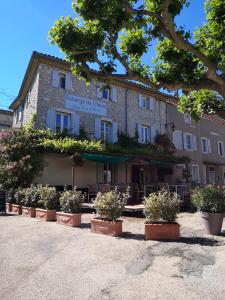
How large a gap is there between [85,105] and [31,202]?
9.09 m

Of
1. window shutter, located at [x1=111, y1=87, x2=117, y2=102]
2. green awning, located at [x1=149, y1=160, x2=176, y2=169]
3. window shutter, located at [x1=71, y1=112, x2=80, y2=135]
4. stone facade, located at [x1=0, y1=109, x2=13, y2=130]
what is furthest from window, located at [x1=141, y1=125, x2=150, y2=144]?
stone facade, located at [x1=0, y1=109, x2=13, y2=130]

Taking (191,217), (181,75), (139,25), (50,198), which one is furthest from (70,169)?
(139,25)

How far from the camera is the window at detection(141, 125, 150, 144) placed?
865 inches

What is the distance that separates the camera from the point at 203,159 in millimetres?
26844

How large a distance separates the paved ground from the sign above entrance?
38.1ft

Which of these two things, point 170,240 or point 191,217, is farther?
point 191,217

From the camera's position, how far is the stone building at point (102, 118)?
56.2 ft

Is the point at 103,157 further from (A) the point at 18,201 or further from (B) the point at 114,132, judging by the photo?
(A) the point at 18,201

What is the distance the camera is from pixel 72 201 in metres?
8.71

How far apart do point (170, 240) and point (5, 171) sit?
1034 cm

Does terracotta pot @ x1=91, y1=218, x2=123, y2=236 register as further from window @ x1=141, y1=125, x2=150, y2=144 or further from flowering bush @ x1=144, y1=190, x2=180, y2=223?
window @ x1=141, y1=125, x2=150, y2=144

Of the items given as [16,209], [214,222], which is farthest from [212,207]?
[16,209]

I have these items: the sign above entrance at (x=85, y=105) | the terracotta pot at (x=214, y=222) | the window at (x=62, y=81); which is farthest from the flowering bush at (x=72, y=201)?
the window at (x=62, y=81)

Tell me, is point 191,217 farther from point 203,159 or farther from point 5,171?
point 203,159
